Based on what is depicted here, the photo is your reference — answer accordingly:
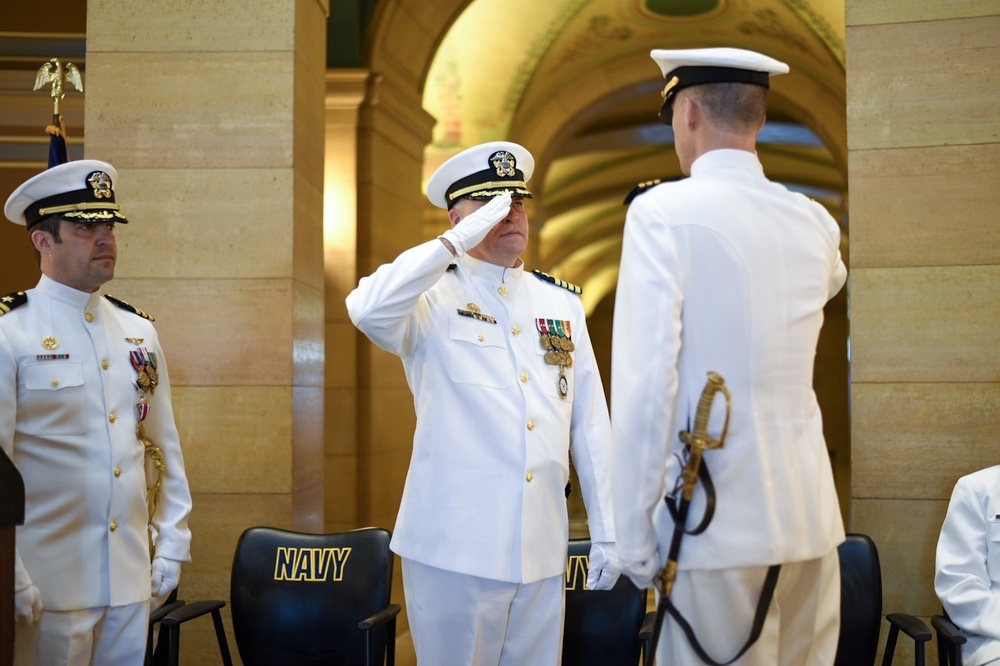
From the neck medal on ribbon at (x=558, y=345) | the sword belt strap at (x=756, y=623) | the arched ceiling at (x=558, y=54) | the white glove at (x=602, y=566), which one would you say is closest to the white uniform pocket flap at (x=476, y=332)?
the neck medal on ribbon at (x=558, y=345)

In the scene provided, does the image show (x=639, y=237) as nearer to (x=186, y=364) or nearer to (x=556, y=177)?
(x=186, y=364)

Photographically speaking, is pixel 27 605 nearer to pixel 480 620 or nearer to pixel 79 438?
pixel 79 438

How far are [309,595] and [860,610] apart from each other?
1931 millimetres

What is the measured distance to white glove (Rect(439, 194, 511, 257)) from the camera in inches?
129

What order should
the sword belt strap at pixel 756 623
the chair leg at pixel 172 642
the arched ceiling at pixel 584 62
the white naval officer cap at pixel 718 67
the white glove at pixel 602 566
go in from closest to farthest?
the sword belt strap at pixel 756 623 < the white naval officer cap at pixel 718 67 < the white glove at pixel 602 566 < the chair leg at pixel 172 642 < the arched ceiling at pixel 584 62

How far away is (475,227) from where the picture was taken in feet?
10.8

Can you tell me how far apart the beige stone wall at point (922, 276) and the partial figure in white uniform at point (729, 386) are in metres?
1.99

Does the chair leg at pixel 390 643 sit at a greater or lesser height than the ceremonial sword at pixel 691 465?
lesser

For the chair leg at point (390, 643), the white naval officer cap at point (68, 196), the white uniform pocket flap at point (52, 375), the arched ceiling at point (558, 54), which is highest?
the arched ceiling at point (558, 54)

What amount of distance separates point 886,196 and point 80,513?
3078 millimetres

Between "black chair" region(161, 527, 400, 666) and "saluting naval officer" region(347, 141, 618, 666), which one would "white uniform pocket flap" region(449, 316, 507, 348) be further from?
"black chair" region(161, 527, 400, 666)

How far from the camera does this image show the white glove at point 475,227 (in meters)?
3.27

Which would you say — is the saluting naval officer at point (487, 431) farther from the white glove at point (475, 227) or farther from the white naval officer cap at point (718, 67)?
the white naval officer cap at point (718, 67)

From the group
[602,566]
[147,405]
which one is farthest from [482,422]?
[147,405]
